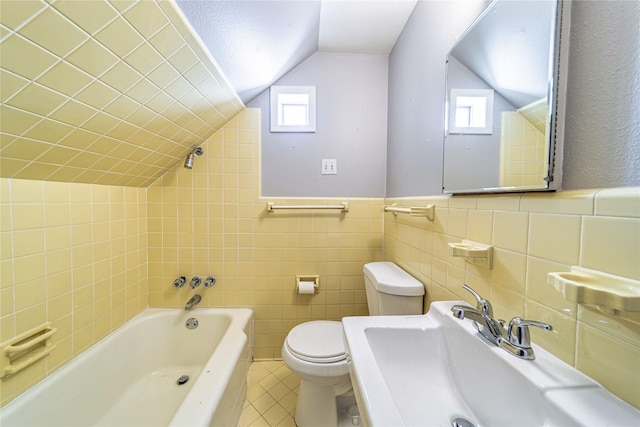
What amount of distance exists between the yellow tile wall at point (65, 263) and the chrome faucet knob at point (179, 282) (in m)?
0.24

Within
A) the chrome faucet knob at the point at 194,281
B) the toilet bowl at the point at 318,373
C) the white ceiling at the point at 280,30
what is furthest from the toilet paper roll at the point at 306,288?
the white ceiling at the point at 280,30

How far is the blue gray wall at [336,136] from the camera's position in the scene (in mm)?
1724

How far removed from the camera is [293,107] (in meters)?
1.77

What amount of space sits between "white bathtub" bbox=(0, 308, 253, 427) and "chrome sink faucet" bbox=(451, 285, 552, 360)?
946 millimetres

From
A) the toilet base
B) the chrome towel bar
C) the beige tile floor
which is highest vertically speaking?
the chrome towel bar

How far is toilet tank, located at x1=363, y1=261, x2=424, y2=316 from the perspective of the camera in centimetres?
115

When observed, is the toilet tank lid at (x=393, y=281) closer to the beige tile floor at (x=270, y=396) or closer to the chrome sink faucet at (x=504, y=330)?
the chrome sink faucet at (x=504, y=330)

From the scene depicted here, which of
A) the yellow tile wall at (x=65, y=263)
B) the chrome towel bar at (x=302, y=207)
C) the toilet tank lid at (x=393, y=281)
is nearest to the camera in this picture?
the yellow tile wall at (x=65, y=263)

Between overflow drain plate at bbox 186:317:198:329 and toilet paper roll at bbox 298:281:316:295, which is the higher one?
toilet paper roll at bbox 298:281:316:295

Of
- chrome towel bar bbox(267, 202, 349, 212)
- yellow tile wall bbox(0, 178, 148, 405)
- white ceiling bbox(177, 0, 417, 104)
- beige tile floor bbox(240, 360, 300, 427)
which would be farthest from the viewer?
chrome towel bar bbox(267, 202, 349, 212)

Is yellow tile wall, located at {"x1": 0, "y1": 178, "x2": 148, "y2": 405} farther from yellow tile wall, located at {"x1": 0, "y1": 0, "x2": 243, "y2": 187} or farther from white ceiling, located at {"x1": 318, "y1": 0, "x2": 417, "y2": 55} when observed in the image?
white ceiling, located at {"x1": 318, "y1": 0, "x2": 417, "y2": 55}

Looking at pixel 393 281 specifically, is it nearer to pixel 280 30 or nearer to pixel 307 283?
pixel 307 283

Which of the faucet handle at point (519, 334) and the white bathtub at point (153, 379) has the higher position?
the faucet handle at point (519, 334)

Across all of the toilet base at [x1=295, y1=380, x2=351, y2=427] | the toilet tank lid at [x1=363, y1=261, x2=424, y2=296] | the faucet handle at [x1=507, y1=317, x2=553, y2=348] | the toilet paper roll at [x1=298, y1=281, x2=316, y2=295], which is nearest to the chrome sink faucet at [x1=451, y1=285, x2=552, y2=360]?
the faucet handle at [x1=507, y1=317, x2=553, y2=348]
